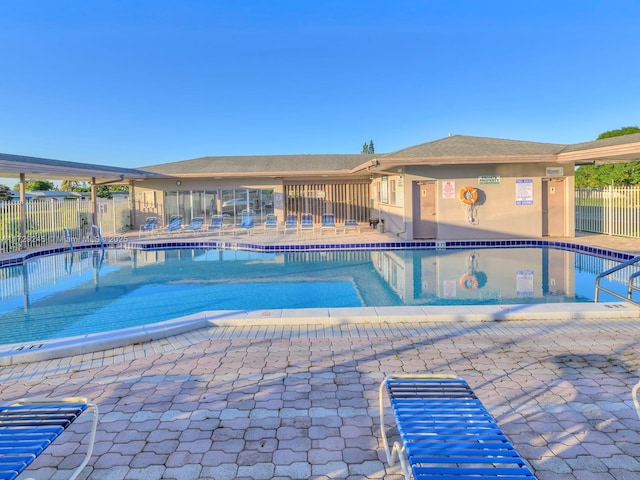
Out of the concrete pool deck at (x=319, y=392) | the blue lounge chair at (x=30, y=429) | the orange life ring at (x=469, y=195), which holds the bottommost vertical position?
the concrete pool deck at (x=319, y=392)

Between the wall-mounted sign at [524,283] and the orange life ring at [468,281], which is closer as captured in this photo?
the wall-mounted sign at [524,283]

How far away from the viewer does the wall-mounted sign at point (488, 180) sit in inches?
572

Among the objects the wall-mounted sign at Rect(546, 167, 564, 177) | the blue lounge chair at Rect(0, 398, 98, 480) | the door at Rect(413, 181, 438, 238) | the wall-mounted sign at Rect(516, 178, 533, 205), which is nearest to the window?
the door at Rect(413, 181, 438, 238)

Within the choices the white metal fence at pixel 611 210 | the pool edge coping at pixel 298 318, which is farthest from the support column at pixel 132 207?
the white metal fence at pixel 611 210

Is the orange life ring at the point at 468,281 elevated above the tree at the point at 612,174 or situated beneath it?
situated beneath

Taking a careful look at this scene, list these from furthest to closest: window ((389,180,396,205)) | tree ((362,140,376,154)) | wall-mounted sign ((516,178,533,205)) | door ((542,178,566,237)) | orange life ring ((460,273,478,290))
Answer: tree ((362,140,376,154)) < window ((389,180,396,205)) < door ((542,178,566,237)) < wall-mounted sign ((516,178,533,205)) < orange life ring ((460,273,478,290))

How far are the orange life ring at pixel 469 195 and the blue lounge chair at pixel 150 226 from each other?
469 inches

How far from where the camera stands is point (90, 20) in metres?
16.9

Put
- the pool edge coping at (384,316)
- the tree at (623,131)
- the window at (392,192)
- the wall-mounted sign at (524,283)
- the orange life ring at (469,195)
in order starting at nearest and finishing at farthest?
1. the pool edge coping at (384,316)
2. the wall-mounted sign at (524,283)
3. the orange life ring at (469,195)
4. the window at (392,192)
5. the tree at (623,131)

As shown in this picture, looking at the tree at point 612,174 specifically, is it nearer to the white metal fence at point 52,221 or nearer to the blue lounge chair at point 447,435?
the white metal fence at point 52,221

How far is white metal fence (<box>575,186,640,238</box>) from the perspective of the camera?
14.3 m

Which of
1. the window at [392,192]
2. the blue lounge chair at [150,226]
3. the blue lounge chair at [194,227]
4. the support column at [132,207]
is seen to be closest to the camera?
the window at [392,192]

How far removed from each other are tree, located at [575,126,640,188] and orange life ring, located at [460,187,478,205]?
22.1 metres

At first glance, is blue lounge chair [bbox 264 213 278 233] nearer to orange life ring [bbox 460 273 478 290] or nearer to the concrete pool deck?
orange life ring [bbox 460 273 478 290]
